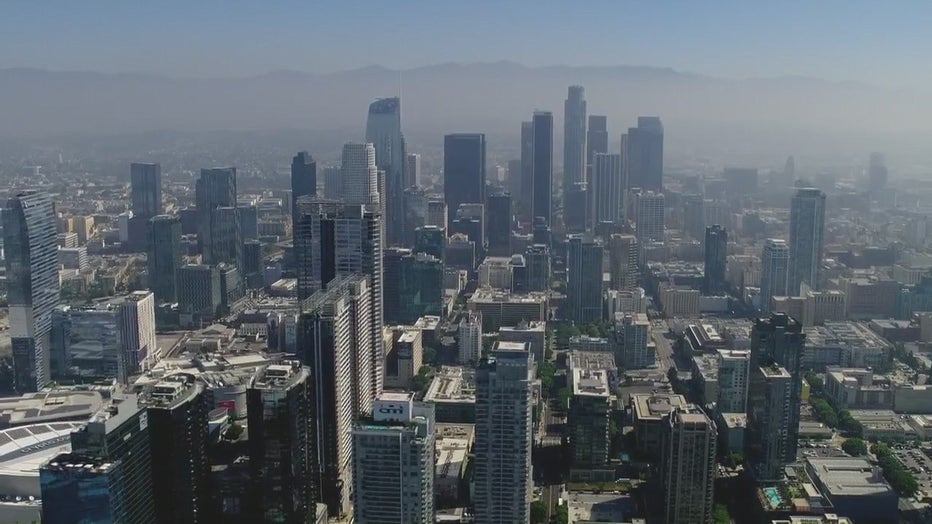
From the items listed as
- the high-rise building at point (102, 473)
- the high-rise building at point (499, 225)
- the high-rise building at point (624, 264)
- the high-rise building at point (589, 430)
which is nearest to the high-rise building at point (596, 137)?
the high-rise building at point (499, 225)

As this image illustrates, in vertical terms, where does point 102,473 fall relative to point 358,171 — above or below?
below

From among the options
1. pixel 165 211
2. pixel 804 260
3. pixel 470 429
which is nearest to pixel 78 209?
pixel 165 211

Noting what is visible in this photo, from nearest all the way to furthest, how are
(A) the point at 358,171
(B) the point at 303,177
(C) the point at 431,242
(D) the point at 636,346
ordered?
(D) the point at 636,346, (C) the point at 431,242, (A) the point at 358,171, (B) the point at 303,177

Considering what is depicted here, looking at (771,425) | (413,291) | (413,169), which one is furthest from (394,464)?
(413,169)

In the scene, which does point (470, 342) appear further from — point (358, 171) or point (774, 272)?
point (358, 171)

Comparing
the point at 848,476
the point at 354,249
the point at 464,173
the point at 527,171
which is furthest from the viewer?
the point at 527,171

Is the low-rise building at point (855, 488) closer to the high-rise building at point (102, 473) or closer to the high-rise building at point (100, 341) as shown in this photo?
the high-rise building at point (102, 473)

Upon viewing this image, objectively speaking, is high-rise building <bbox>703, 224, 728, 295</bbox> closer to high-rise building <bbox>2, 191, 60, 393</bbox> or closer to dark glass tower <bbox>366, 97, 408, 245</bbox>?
dark glass tower <bbox>366, 97, 408, 245</bbox>
